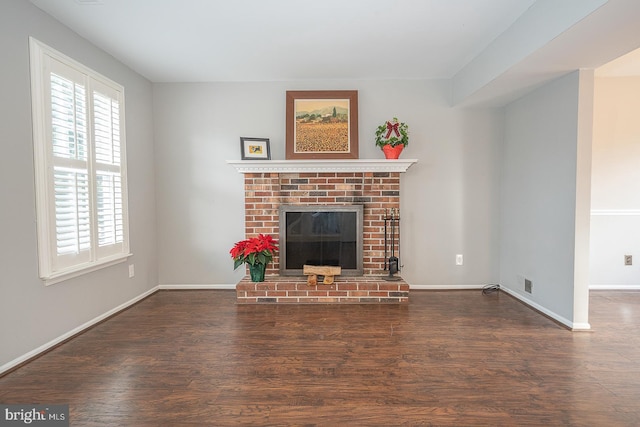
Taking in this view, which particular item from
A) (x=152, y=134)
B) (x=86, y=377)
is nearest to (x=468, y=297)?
(x=86, y=377)

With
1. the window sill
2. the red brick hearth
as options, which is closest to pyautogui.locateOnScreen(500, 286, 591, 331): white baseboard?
the red brick hearth

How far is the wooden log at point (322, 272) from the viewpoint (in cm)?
346

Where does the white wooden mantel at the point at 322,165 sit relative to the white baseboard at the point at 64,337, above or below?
above

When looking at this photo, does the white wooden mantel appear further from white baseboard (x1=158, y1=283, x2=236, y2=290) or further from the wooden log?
white baseboard (x1=158, y1=283, x2=236, y2=290)

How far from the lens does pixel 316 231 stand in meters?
3.72

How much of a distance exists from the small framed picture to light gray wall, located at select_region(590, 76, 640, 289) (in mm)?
3701

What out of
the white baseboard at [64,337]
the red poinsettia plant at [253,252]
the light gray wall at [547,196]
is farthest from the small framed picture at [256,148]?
the light gray wall at [547,196]

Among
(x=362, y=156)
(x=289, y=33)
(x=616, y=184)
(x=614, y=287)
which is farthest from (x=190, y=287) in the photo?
(x=616, y=184)

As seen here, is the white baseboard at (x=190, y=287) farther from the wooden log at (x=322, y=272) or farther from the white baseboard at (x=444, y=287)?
the white baseboard at (x=444, y=287)

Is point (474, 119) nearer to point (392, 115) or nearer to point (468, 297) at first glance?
point (392, 115)

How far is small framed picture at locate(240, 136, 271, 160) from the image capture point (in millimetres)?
3725

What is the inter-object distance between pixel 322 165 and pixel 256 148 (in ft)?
2.62

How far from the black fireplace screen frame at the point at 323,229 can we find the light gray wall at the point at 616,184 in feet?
8.68

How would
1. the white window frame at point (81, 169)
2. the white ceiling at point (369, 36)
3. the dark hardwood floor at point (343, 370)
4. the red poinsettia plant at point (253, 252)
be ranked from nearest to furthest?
1. the dark hardwood floor at point (343, 370)
2. the white ceiling at point (369, 36)
3. the white window frame at point (81, 169)
4. the red poinsettia plant at point (253, 252)
